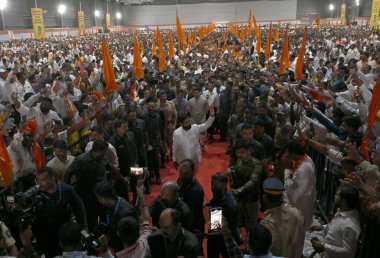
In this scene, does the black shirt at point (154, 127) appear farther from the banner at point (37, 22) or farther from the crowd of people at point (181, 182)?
the banner at point (37, 22)

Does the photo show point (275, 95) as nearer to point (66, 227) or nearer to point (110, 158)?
point (110, 158)

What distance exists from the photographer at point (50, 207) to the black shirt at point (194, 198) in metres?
1.11

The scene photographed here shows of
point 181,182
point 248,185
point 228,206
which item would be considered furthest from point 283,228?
point 181,182

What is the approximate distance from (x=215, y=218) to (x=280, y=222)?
0.55 meters

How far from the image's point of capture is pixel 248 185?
13.3 feet

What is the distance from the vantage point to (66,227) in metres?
2.58

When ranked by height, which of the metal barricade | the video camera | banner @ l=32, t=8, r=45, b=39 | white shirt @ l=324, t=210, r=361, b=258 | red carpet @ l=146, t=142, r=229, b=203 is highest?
banner @ l=32, t=8, r=45, b=39

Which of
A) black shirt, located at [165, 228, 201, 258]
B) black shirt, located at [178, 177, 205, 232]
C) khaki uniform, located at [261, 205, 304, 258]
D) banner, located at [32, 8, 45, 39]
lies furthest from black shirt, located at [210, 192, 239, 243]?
banner, located at [32, 8, 45, 39]

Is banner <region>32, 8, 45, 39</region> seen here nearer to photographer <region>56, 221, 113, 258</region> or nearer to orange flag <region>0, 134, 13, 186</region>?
orange flag <region>0, 134, 13, 186</region>

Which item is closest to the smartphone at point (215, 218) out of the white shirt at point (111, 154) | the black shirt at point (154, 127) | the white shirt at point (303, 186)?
the white shirt at point (303, 186)

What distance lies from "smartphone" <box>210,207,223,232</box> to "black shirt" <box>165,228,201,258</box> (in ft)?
0.83

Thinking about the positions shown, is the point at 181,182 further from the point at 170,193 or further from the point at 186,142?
the point at 186,142

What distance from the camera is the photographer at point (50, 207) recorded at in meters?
3.41

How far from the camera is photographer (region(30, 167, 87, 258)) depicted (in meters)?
3.41
